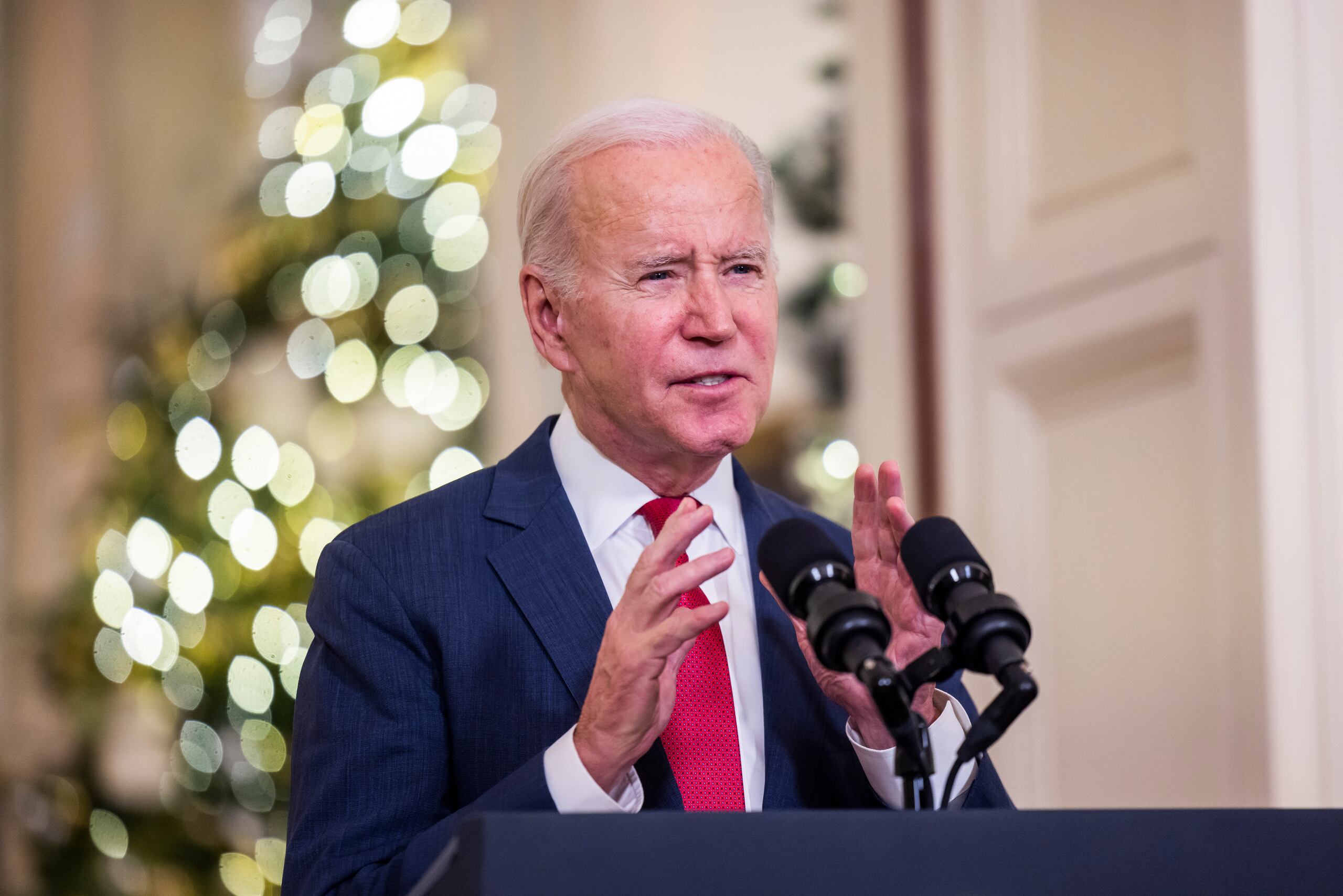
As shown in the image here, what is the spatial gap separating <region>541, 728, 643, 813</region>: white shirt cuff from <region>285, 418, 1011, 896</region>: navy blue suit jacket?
0.13 metres

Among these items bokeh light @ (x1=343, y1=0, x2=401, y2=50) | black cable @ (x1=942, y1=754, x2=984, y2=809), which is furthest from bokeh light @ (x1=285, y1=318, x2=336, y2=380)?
black cable @ (x1=942, y1=754, x2=984, y2=809)

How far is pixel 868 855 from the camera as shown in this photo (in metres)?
0.97

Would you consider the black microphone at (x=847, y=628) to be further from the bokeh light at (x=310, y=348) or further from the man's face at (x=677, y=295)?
the bokeh light at (x=310, y=348)

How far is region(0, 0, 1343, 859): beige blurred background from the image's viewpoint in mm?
2021

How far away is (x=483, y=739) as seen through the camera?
1464 millimetres

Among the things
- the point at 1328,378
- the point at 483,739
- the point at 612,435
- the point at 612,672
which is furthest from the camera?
the point at 1328,378

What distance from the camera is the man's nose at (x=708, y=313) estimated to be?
1.50m

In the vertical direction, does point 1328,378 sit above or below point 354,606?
above

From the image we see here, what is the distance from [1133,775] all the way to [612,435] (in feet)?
3.92

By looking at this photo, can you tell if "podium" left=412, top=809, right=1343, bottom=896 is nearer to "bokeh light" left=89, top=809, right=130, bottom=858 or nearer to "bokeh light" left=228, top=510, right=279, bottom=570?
"bokeh light" left=228, top=510, right=279, bottom=570

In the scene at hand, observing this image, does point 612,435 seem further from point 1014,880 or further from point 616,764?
point 1014,880

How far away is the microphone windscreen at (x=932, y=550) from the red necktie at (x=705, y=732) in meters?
0.29

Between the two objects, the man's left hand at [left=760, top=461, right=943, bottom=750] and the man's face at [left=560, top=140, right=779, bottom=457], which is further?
the man's face at [left=560, top=140, right=779, bottom=457]

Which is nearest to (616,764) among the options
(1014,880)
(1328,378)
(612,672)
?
(612,672)
